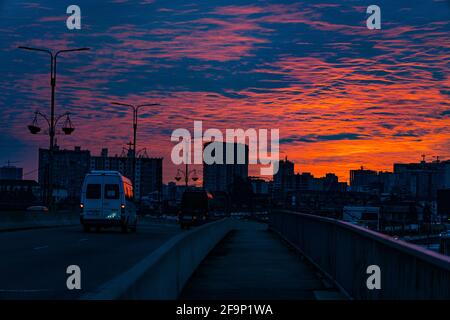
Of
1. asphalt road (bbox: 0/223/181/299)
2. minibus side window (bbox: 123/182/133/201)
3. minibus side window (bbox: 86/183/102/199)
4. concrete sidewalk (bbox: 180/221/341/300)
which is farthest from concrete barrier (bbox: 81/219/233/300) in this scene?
minibus side window (bbox: 123/182/133/201)

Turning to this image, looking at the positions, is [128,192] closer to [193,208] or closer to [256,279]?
[193,208]

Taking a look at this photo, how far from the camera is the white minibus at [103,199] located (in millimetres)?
39219

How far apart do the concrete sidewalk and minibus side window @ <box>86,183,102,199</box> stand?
45.8ft

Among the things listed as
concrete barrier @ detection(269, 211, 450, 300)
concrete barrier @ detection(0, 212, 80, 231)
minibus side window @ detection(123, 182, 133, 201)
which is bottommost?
concrete barrier @ detection(0, 212, 80, 231)

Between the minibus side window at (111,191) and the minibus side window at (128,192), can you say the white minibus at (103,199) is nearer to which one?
the minibus side window at (111,191)

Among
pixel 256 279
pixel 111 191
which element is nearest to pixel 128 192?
pixel 111 191

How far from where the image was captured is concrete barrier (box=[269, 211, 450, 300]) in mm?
8195

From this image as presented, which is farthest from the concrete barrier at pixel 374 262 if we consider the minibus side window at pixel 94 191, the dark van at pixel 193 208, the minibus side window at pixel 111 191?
the dark van at pixel 193 208

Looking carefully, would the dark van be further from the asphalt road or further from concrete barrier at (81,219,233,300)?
concrete barrier at (81,219,233,300)

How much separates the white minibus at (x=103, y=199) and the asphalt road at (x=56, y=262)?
620cm

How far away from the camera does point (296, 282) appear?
17.3m
